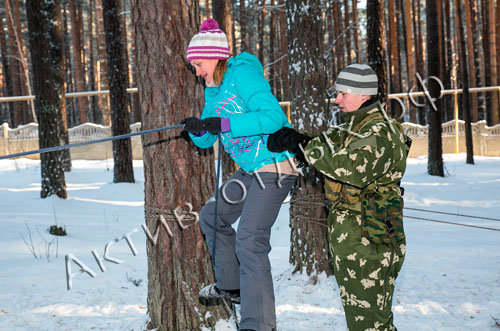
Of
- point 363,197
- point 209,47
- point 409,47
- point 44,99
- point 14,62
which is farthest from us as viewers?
point 14,62

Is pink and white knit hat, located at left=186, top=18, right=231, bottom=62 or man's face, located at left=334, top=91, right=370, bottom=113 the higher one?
pink and white knit hat, located at left=186, top=18, right=231, bottom=62

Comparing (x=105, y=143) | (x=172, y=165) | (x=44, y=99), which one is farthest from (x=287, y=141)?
(x=105, y=143)

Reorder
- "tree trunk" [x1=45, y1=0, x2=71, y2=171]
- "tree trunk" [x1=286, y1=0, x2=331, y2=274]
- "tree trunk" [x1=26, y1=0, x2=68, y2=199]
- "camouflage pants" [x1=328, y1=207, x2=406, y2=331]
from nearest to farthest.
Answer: "camouflage pants" [x1=328, y1=207, x2=406, y2=331] < "tree trunk" [x1=286, y1=0, x2=331, y2=274] < "tree trunk" [x1=26, y1=0, x2=68, y2=199] < "tree trunk" [x1=45, y1=0, x2=71, y2=171]

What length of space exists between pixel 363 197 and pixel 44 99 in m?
8.84

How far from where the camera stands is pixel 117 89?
12070 mm

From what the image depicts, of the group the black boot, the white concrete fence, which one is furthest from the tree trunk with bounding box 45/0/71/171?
the black boot

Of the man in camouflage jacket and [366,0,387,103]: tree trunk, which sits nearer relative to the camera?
the man in camouflage jacket

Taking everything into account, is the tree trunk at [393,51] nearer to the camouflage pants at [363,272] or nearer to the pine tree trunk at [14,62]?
the pine tree trunk at [14,62]

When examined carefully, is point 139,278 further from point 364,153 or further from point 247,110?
point 364,153

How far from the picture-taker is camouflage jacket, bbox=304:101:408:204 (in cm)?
236

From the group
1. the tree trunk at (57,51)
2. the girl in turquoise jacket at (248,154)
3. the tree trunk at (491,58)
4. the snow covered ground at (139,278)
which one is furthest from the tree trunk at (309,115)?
the tree trunk at (491,58)

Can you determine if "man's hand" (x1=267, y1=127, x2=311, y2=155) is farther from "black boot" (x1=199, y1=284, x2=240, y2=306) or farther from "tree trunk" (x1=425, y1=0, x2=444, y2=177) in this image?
"tree trunk" (x1=425, y1=0, x2=444, y2=177)

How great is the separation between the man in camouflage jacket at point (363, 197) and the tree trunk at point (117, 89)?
10034 mm

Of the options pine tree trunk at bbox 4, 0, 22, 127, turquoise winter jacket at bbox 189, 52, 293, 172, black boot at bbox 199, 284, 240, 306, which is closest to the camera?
turquoise winter jacket at bbox 189, 52, 293, 172
